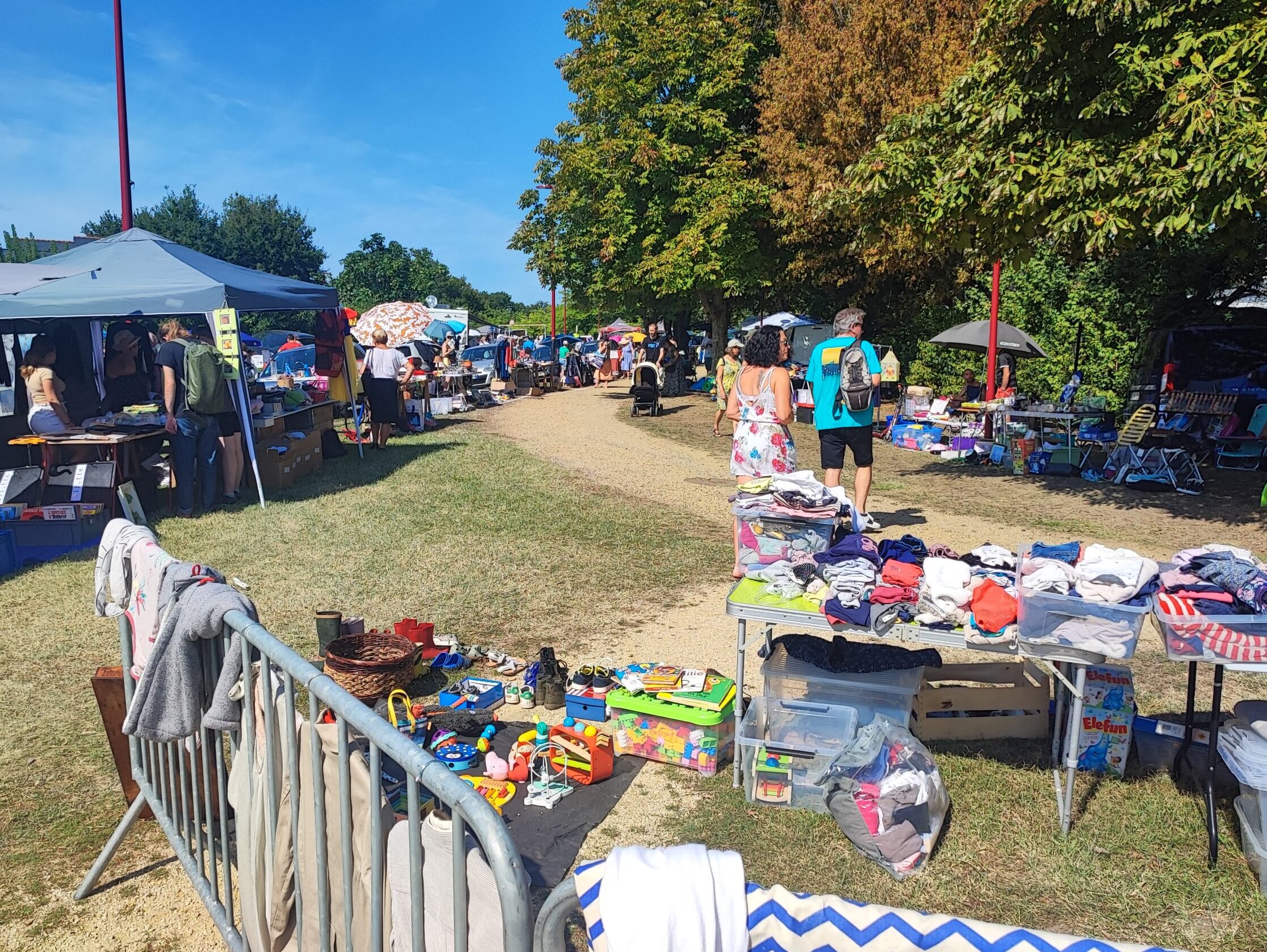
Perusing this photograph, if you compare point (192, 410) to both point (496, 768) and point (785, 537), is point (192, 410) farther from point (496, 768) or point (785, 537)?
point (785, 537)

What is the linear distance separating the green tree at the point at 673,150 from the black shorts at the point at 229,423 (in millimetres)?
12792

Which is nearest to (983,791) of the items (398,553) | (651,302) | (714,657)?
(714,657)

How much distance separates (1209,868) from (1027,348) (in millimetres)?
15229

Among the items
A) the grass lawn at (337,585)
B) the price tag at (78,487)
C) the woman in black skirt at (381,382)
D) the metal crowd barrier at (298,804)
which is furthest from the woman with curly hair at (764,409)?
the woman in black skirt at (381,382)

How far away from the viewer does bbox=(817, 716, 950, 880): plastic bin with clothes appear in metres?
3.67

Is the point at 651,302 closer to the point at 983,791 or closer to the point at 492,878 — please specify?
the point at 983,791

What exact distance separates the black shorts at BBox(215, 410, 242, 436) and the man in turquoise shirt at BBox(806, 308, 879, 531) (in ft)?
22.5

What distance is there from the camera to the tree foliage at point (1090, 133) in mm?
7832

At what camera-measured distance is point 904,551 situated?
457cm

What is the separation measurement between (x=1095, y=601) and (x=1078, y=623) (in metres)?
0.12

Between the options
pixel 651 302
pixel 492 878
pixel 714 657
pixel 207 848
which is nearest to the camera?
pixel 492 878

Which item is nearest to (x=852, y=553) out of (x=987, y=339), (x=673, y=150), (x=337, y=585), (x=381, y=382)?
(x=337, y=585)

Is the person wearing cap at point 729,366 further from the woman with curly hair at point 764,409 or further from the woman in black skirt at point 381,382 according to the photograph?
the woman with curly hair at point 764,409

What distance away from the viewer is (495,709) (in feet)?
17.2
